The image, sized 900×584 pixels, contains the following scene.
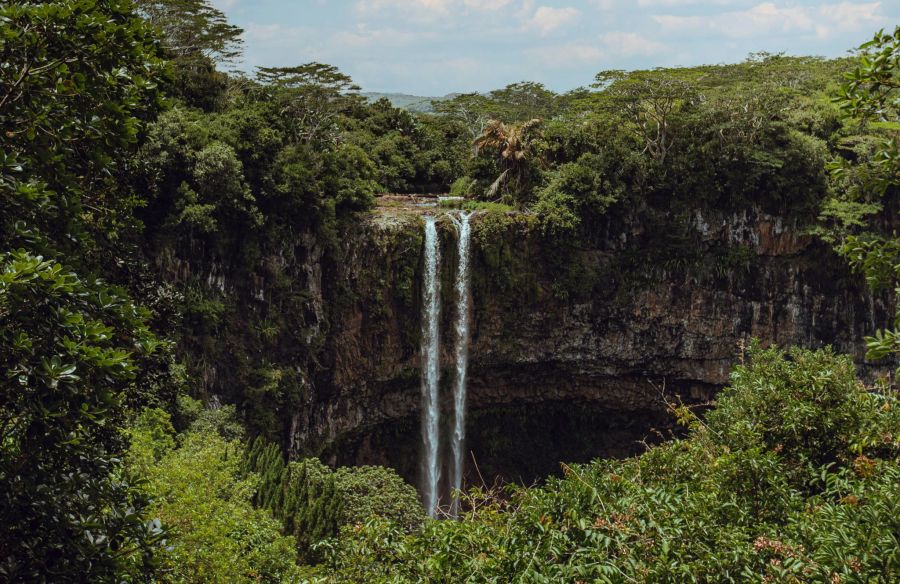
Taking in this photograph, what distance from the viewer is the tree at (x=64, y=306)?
341cm

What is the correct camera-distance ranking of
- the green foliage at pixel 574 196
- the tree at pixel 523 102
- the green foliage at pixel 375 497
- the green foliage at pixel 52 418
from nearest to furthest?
the green foliage at pixel 52 418 → the green foliage at pixel 375 497 → the green foliage at pixel 574 196 → the tree at pixel 523 102

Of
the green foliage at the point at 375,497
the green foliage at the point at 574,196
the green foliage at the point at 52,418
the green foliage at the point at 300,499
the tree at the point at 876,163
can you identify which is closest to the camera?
the green foliage at the point at 52,418

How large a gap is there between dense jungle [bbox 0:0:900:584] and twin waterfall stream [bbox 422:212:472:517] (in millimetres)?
91

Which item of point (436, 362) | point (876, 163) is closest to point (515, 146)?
point (436, 362)

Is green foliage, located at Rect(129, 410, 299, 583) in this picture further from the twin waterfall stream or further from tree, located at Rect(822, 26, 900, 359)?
the twin waterfall stream

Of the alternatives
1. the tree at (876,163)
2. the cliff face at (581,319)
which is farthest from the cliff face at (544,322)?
the tree at (876,163)

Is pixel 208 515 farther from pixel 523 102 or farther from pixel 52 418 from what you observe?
pixel 523 102

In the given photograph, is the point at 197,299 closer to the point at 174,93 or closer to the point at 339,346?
the point at 339,346

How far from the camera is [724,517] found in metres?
4.94

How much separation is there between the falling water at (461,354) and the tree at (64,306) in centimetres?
1621

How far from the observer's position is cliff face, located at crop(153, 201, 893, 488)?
65.7ft

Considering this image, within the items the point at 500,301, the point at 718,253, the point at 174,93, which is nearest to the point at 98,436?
the point at 174,93

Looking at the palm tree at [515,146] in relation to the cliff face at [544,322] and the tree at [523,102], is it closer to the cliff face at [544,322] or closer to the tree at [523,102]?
the cliff face at [544,322]

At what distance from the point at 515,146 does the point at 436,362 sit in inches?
295
